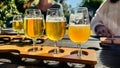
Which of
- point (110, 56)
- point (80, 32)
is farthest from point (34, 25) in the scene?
point (110, 56)

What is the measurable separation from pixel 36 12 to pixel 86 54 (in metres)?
0.28

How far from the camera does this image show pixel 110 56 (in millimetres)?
1029

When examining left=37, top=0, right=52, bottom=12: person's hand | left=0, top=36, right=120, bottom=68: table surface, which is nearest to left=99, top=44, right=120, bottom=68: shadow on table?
left=0, top=36, right=120, bottom=68: table surface

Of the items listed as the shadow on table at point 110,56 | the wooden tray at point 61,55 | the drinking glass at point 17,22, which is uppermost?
the drinking glass at point 17,22

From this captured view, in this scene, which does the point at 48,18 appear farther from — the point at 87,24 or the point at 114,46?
the point at 114,46

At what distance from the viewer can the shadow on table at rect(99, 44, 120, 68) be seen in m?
0.88

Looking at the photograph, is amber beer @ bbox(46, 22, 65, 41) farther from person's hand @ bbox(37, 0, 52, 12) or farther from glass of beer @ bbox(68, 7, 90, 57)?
person's hand @ bbox(37, 0, 52, 12)

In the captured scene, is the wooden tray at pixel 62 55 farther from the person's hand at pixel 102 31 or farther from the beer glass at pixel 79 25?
the person's hand at pixel 102 31

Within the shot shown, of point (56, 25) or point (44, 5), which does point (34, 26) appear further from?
point (44, 5)

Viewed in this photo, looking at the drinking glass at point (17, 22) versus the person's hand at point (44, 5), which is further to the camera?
the person's hand at point (44, 5)

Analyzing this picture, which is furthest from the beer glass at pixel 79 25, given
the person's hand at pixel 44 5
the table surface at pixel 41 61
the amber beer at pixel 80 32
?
the person's hand at pixel 44 5

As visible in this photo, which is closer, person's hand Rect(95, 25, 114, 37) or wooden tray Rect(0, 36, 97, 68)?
wooden tray Rect(0, 36, 97, 68)

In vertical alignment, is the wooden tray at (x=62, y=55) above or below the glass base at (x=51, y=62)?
above

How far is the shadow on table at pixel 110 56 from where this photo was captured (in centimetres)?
88
